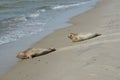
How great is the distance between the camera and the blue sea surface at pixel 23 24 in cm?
1011

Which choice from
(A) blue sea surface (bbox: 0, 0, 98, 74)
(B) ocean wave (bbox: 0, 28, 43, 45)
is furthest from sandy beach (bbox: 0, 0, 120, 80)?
(B) ocean wave (bbox: 0, 28, 43, 45)

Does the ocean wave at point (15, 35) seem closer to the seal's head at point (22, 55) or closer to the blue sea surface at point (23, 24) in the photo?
the blue sea surface at point (23, 24)

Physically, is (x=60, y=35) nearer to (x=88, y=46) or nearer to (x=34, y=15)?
(x=88, y=46)

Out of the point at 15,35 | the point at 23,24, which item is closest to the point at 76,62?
the point at 15,35

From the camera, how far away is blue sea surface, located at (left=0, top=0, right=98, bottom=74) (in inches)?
398

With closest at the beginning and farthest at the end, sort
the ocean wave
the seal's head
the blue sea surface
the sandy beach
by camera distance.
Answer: the sandy beach → the seal's head → the blue sea surface → the ocean wave

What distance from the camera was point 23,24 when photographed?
14.8 meters

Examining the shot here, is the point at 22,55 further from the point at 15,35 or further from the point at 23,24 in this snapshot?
the point at 23,24

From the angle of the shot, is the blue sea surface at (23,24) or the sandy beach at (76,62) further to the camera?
the blue sea surface at (23,24)

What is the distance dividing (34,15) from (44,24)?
315 cm

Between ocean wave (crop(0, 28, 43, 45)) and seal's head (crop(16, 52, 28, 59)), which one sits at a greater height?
seal's head (crop(16, 52, 28, 59))

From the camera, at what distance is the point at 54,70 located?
7.65 meters

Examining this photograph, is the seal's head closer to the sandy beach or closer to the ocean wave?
the sandy beach

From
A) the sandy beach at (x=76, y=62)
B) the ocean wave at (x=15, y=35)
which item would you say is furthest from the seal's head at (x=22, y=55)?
the ocean wave at (x=15, y=35)
